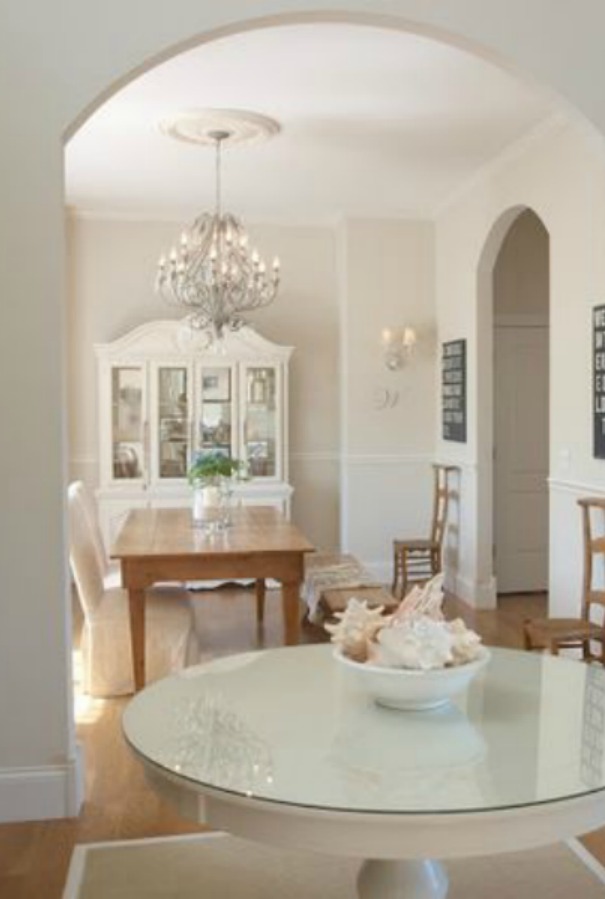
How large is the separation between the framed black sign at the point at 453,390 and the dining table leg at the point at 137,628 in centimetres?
293

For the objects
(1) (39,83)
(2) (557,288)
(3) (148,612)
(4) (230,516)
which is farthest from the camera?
(4) (230,516)

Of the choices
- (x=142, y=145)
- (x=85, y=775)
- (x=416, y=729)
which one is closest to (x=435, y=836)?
(x=416, y=729)

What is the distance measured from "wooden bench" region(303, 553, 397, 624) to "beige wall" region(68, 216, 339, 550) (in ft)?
5.53

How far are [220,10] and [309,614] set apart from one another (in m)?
3.26

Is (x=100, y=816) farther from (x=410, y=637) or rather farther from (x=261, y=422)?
(x=261, y=422)

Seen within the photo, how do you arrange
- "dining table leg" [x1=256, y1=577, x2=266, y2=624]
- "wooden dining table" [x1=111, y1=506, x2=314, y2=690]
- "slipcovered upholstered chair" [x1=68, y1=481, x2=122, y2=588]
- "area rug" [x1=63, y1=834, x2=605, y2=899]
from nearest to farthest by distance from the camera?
"area rug" [x1=63, y1=834, x2=605, y2=899]
"wooden dining table" [x1=111, y1=506, x2=314, y2=690]
"slipcovered upholstered chair" [x1=68, y1=481, x2=122, y2=588]
"dining table leg" [x1=256, y1=577, x2=266, y2=624]

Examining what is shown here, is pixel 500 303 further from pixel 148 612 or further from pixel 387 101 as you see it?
pixel 148 612

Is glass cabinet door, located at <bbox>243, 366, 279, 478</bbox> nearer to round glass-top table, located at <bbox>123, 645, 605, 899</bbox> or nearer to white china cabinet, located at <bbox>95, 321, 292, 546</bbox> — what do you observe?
white china cabinet, located at <bbox>95, 321, 292, 546</bbox>

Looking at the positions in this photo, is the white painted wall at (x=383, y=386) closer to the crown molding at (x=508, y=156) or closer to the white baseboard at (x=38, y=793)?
the crown molding at (x=508, y=156)

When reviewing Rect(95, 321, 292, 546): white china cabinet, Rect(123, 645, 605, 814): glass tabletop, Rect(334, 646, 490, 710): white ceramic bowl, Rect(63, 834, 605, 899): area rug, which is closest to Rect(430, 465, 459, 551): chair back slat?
Rect(95, 321, 292, 546): white china cabinet

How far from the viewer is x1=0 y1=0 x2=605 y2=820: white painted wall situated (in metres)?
2.79

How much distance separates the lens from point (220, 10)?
112 inches

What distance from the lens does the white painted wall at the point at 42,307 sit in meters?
2.79

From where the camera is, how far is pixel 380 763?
1.56 m
